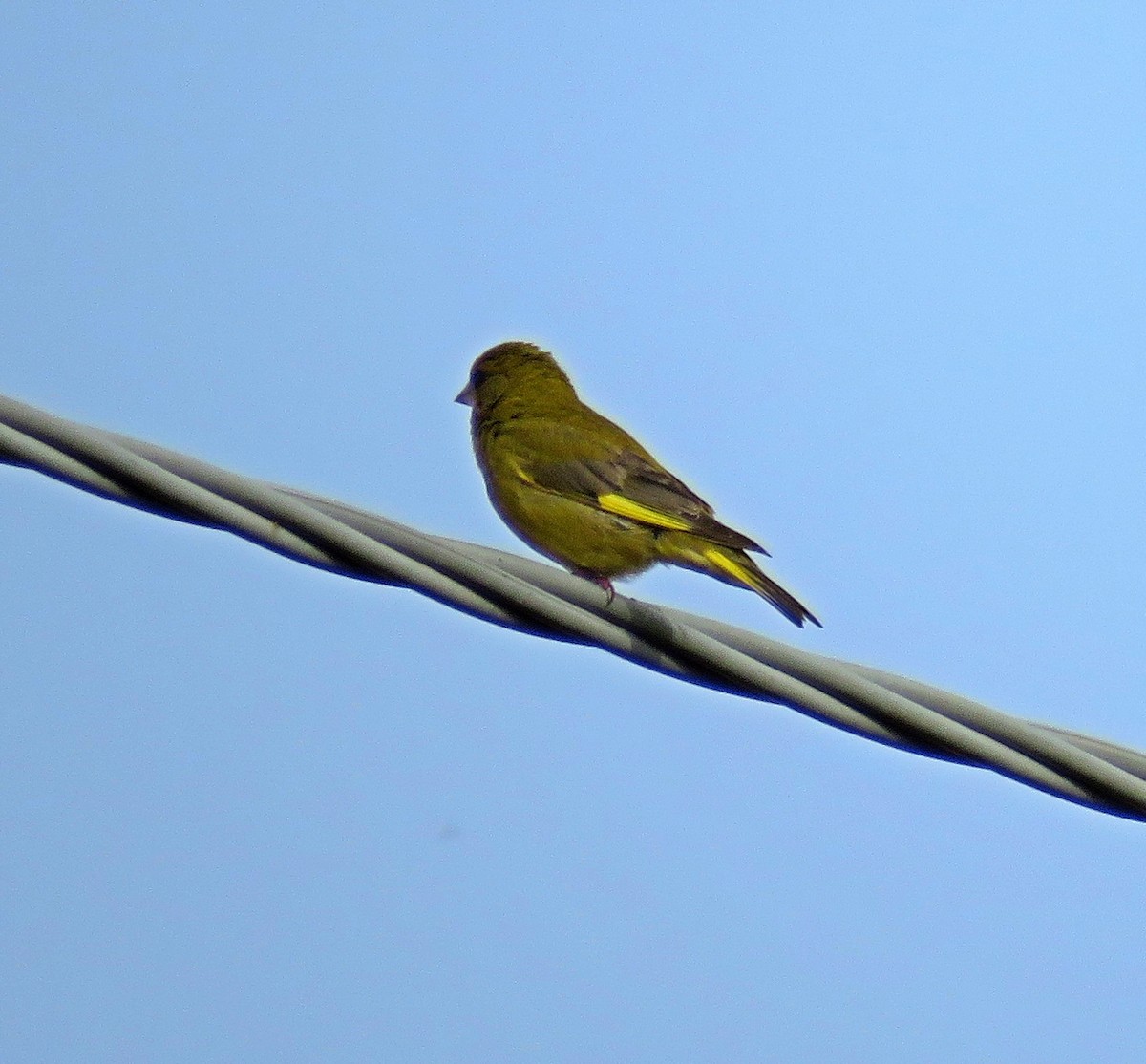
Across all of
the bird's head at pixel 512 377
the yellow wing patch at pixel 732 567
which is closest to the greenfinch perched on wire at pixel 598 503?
the yellow wing patch at pixel 732 567

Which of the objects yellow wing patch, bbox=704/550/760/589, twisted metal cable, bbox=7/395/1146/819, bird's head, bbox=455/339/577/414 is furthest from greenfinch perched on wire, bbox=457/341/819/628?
twisted metal cable, bbox=7/395/1146/819

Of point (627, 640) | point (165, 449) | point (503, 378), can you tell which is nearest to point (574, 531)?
point (503, 378)

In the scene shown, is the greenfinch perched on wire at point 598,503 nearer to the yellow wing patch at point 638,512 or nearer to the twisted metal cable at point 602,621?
the yellow wing patch at point 638,512

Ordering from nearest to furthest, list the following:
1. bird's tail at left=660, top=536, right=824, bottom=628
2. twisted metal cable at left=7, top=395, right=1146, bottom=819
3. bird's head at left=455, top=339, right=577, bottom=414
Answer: twisted metal cable at left=7, top=395, right=1146, bottom=819, bird's tail at left=660, top=536, right=824, bottom=628, bird's head at left=455, top=339, right=577, bottom=414

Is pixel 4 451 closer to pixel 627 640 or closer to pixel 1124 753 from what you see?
pixel 627 640

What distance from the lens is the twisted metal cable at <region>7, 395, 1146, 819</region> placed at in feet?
9.40

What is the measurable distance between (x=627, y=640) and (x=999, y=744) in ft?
2.14

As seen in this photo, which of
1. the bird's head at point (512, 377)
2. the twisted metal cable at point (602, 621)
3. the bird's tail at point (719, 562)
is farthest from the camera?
the bird's head at point (512, 377)

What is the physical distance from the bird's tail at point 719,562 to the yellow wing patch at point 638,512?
0.04 meters

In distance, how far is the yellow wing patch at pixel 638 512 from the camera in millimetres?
5672

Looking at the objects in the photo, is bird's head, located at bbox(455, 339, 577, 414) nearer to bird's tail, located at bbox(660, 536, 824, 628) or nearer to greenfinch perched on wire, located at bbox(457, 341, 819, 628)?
greenfinch perched on wire, located at bbox(457, 341, 819, 628)

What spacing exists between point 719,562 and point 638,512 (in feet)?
1.10

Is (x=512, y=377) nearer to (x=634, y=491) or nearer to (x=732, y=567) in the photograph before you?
(x=634, y=491)

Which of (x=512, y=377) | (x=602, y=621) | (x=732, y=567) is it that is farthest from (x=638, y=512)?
(x=602, y=621)
